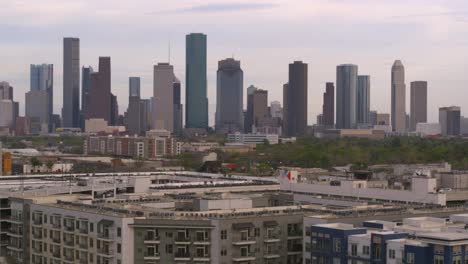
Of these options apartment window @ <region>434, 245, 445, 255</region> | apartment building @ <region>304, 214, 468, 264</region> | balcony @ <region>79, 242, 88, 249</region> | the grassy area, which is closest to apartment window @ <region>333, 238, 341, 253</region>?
apartment building @ <region>304, 214, 468, 264</region>

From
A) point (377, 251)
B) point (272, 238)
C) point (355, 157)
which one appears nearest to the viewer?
point (377, 251)

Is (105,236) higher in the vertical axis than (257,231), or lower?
lower

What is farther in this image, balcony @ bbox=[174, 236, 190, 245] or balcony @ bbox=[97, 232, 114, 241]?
balcony @ bbox=[97, 232, 114, 241]

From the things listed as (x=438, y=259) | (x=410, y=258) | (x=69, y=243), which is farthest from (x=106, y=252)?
(x=438, y=259)

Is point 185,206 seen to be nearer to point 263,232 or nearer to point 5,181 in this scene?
point 263,232

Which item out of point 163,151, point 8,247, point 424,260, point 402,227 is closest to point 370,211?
point 402,227

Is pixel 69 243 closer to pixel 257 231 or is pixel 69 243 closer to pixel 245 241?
pixel 245 241

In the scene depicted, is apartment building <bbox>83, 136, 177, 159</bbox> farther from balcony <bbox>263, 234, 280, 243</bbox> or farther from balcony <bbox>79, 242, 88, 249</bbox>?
balcony <bbox>263, 234, 280, 243</bbox>

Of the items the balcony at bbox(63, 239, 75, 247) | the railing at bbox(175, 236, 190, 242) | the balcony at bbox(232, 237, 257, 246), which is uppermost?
the railing at bbox(175, 236, 190, 242)

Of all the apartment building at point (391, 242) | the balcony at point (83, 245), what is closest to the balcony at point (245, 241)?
the apartment building at point (391, 242)

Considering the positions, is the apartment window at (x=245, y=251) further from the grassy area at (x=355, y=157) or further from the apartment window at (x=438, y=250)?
the grassy area at (x=355, y=157)

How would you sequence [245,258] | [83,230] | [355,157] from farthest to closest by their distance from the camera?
[355,157]
[83,230]
[245,258]
